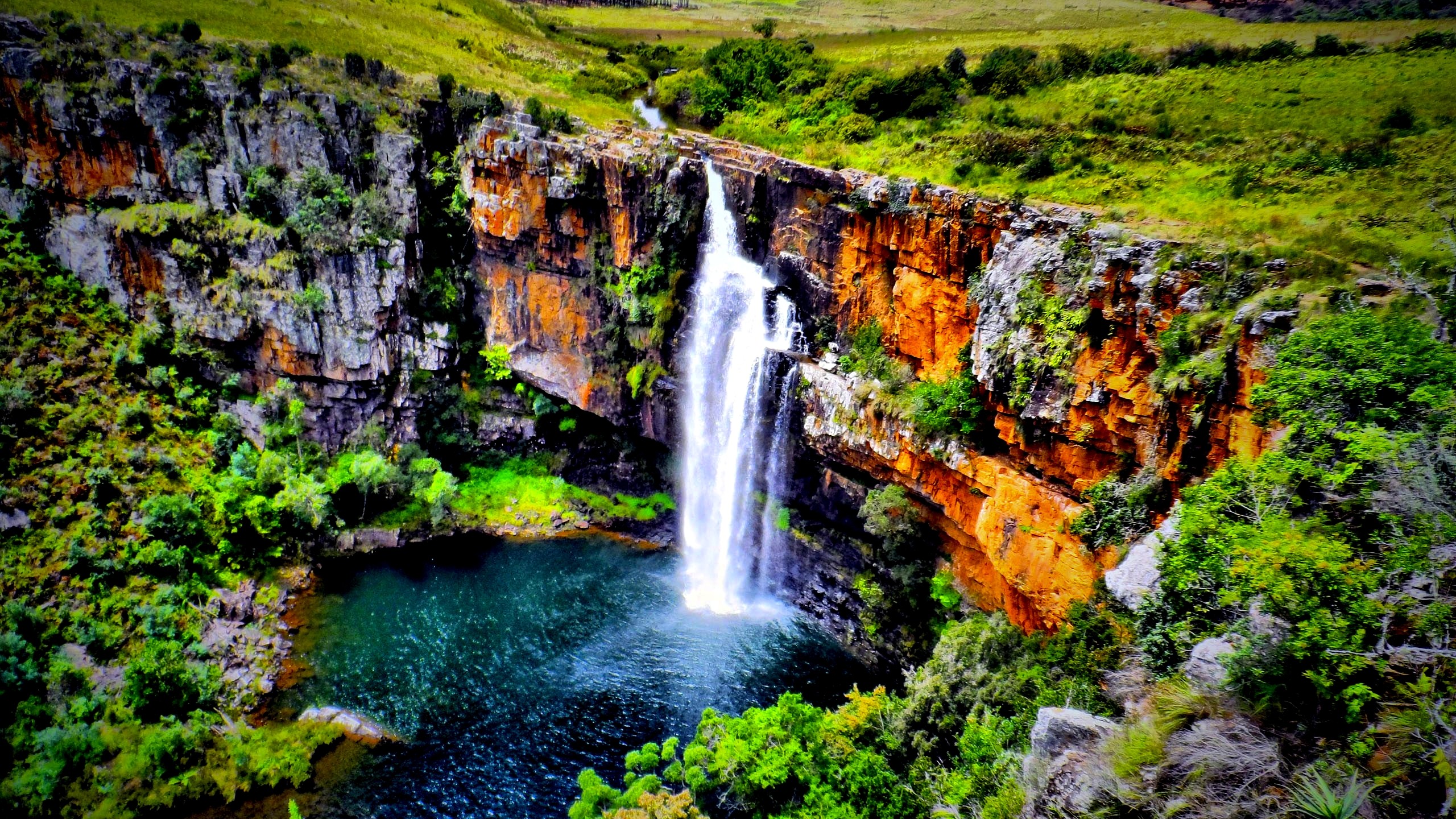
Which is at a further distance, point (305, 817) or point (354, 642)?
point (354, 642)

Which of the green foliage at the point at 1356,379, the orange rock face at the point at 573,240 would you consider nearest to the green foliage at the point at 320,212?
the orange rock face at the point at 573,240

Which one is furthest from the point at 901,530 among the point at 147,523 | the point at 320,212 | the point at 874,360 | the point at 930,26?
the point at 930,26

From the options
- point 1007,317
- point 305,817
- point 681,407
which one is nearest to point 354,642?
point 305,817

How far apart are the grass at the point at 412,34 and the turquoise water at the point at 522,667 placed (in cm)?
2376

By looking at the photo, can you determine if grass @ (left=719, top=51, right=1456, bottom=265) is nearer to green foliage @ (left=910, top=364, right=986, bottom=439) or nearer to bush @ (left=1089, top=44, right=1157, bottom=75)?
bush @ (left=1089, top=44, right=1157, bottom=75)

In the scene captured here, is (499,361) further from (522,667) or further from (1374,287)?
(1374,287)

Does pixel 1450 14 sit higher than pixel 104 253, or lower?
higher

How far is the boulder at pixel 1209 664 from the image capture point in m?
11.6

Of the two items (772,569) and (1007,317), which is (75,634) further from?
(1007,317)

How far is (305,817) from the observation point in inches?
848

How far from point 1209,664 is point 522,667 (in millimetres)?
22416

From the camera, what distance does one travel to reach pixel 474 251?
36781mm

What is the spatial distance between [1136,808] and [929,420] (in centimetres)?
1503

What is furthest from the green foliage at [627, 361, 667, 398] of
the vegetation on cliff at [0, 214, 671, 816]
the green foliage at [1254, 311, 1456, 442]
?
the green foliage at [1254, 311, 1456, 442]
